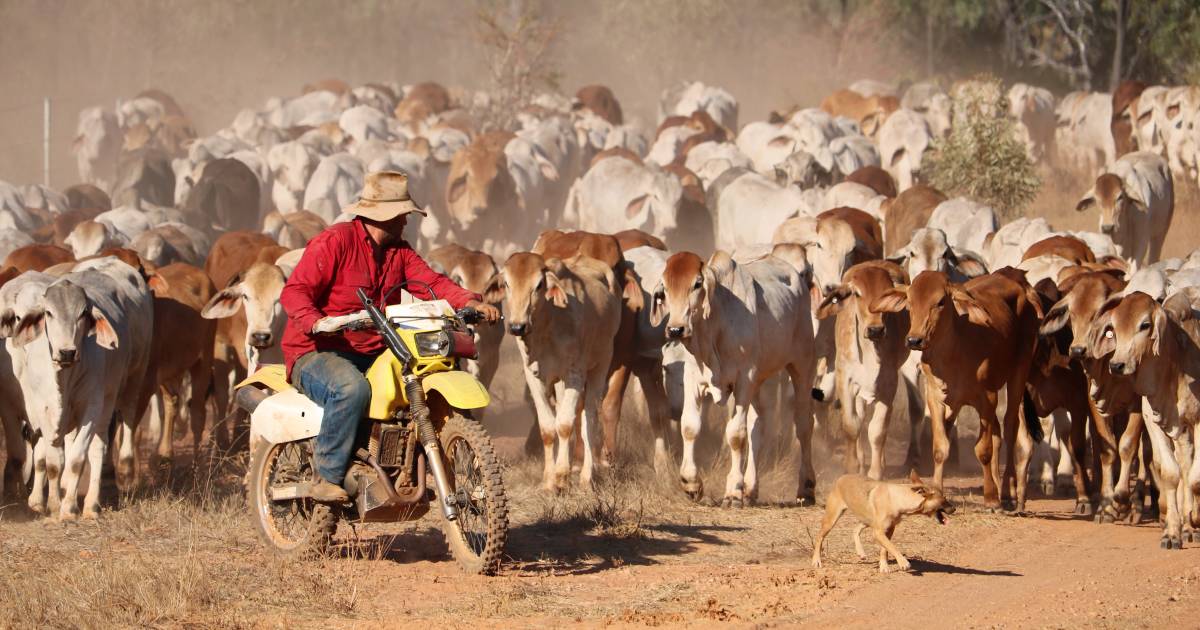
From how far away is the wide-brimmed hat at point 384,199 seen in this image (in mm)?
8367

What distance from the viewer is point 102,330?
11016 millimetres

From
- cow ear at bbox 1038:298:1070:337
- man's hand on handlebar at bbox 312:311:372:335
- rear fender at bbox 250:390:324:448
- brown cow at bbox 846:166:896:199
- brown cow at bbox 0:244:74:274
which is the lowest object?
rear fender at bbox 250:390:324:448

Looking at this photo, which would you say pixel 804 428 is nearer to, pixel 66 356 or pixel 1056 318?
pixel 1056 318

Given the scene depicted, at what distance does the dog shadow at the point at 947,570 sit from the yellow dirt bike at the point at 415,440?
2.27 metres

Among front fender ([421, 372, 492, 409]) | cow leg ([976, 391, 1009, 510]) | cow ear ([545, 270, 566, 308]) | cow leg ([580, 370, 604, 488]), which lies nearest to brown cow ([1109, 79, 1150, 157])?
cow leg ([976, 391, 1009, 510])

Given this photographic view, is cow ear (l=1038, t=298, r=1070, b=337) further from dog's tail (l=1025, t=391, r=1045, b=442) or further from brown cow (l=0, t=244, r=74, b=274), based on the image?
brown cow (l=0, t=244, r=74, b=274)

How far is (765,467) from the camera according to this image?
1325 centimetres

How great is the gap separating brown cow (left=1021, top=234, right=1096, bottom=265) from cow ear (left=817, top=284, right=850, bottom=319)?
3307 mm

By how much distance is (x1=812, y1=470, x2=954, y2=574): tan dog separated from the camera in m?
8.24

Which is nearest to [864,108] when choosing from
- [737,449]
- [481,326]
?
[481,326]

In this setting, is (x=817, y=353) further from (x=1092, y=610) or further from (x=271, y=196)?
(x=271, y=196)

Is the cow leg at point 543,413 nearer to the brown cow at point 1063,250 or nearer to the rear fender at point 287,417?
the rear fender at point 287,417

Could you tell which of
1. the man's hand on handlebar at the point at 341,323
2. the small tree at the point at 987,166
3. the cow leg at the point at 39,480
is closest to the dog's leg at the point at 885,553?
the man's hand on handlebar at the point at 341,323

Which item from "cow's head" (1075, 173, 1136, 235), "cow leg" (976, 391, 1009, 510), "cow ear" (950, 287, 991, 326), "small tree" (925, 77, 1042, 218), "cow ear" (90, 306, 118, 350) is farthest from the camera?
"small tree" (925, 77, 1042, 218)
